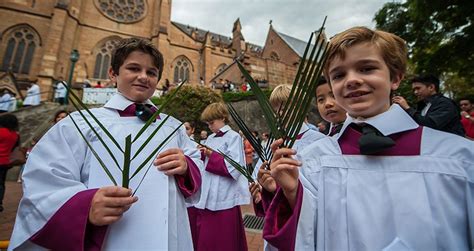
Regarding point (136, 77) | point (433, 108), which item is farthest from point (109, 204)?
point (433, 108)

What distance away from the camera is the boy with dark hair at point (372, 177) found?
889 mm

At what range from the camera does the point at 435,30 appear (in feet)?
31.2

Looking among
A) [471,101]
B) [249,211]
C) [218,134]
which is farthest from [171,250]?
[471,101]

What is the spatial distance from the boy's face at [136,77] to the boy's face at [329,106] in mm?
1694

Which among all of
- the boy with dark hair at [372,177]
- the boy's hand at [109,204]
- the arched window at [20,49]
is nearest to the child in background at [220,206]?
the boy's hand at [109,204]

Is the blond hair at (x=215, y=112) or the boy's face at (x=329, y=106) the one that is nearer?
the boy's face at (x=329, y=106)

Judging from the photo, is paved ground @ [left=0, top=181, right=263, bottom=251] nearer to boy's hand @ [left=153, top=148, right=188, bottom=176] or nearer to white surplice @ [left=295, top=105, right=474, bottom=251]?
boy's hand @ [left=153, top=148, right=188, bottom=176]

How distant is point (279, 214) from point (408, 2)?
1274 cm

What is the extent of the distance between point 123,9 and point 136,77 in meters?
29.4

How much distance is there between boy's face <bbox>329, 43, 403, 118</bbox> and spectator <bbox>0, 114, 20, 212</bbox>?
5.53 metres

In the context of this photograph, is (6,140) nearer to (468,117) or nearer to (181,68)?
(468,117)

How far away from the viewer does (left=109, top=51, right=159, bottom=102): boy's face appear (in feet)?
5.10

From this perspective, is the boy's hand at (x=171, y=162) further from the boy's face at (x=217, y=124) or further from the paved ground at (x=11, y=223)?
the paved ground at (x=11, y=223)

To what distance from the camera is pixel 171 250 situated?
1274mm
